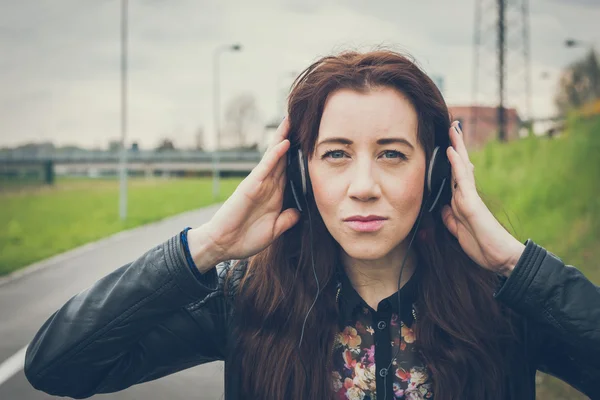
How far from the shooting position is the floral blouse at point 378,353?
183cm

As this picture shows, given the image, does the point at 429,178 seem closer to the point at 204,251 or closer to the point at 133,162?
the point at 204,251

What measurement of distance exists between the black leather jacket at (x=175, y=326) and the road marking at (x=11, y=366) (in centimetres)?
317

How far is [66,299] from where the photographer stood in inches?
286

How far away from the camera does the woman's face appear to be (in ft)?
5.84

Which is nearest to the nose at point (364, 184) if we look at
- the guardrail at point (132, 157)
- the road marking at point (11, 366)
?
the road marking at point (11, 366)

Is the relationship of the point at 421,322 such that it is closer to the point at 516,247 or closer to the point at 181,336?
the point at 516,247

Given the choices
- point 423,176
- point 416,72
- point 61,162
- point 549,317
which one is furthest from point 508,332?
point 61,162

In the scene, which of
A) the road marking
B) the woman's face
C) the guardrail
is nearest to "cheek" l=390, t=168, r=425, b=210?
the woman's face

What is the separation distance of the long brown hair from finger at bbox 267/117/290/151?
0.02 m

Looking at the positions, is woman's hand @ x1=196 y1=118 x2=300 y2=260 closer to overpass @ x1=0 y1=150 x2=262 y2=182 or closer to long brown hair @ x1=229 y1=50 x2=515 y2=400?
long brown hair @ x1=229 y1=50 x2=515 y2=400

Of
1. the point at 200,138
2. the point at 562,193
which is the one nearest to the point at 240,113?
the point at 200,138

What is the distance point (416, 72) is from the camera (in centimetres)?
186

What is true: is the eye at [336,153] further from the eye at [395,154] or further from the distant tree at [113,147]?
the distant tree at [113,147]

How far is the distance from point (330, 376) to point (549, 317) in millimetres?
633
